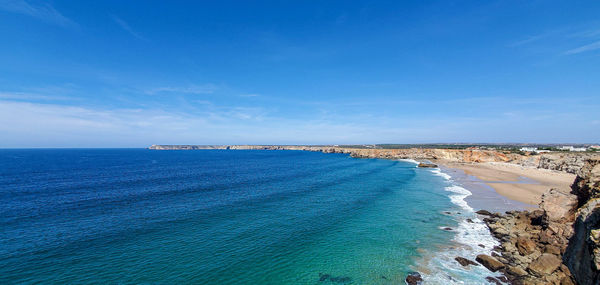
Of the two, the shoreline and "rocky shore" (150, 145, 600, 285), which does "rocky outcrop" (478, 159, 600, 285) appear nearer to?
"rocky shore" (150, 145, 600, 285)

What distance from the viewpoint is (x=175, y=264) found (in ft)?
61.4

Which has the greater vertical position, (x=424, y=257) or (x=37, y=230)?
(x=37, y=230)

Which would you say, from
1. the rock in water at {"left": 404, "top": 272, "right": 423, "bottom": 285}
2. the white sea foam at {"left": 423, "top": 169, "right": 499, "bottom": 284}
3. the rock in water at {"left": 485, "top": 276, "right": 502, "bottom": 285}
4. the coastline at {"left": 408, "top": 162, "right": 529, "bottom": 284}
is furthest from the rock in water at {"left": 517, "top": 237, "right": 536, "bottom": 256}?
the rock in water at {"left": 404, "top": 272, "right": 423, "bottom": 285}

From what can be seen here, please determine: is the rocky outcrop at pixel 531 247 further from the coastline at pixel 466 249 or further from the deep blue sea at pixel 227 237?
the deep blue sea at pixel 227 237

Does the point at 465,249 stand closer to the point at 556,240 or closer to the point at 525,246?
the point at 525,246

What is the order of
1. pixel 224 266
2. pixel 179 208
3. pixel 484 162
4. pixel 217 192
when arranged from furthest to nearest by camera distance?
1. pixel 484 162
2. pixel 217 192
3. pixel 179 208
4. pixel 224 266

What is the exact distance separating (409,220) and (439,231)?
3982 mm

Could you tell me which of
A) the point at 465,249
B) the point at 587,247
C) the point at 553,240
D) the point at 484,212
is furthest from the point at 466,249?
the point at 484,212

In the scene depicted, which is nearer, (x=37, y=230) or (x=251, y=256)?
(x=251, y=256)

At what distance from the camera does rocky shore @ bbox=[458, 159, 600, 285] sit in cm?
1043

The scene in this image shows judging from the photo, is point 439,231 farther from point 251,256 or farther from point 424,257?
point 251,256

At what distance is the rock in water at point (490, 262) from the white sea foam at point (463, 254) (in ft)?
1.39

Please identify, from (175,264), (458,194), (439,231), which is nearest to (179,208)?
(175,264)

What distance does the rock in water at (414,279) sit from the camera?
16.8 meters
